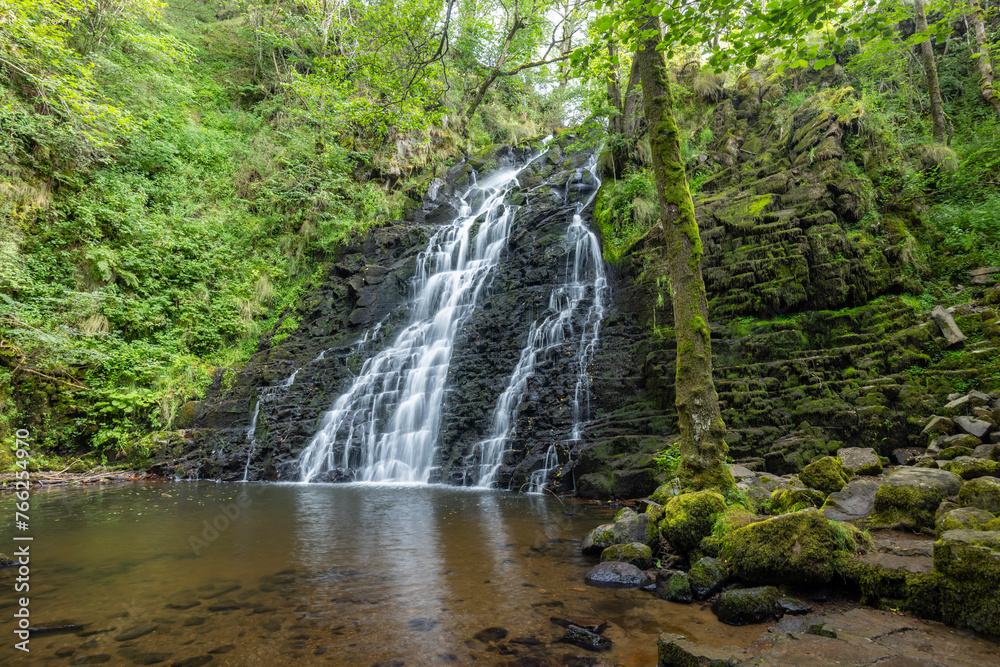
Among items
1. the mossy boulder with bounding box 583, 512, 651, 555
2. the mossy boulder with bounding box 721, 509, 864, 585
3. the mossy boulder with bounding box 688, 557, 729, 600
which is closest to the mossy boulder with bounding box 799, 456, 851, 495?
the mossy boulder with bounding box 721, 509, 864, 585

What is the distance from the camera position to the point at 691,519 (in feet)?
12.9

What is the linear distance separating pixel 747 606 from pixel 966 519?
1.55m

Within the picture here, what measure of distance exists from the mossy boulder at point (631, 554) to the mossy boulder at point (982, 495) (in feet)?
7.54

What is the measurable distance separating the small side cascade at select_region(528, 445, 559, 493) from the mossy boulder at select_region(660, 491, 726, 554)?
421 centimetres

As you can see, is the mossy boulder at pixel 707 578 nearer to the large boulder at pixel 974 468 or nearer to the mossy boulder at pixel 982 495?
the mossy boulder at pixel 982 495

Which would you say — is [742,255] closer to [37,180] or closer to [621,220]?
[621,220]

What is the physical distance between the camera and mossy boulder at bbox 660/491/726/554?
389 centimetres

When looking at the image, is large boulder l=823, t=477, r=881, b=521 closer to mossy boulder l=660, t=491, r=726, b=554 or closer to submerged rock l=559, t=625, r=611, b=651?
mossy boulder l=660, t=491, r=726, b=554

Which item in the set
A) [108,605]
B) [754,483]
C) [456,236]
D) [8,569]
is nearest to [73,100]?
[456,236]

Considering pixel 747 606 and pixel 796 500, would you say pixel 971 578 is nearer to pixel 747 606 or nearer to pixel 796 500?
pixel 747 606

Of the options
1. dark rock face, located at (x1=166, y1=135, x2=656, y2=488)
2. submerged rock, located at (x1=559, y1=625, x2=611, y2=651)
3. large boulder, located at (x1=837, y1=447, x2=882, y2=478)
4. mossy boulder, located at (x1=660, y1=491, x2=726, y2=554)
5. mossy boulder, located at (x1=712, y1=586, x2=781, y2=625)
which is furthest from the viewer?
dark rock face, located at (x1=166, y1=135, x2=656, y2=488)

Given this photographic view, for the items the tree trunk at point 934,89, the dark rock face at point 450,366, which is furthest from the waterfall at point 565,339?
the tree trunk at point 934,89

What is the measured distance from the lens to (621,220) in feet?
40.5

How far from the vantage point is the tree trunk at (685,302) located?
4.51 m
